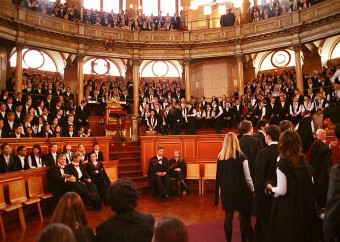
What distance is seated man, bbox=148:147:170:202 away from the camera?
332 inches

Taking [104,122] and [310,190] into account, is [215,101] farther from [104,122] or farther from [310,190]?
[310,190]

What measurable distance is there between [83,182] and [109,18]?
1190 cm

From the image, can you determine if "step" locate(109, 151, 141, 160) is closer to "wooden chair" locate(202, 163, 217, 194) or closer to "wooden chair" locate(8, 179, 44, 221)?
"wooden chair" locate(202, 163, 217, 194)

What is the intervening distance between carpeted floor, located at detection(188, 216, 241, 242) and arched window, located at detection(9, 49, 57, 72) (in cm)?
1405

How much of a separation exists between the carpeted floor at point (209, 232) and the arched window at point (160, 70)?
14.9m

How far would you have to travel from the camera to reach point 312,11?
14.3 meters

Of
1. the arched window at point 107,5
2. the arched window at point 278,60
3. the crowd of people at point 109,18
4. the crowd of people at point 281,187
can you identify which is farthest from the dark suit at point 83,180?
the arched window at point 278,60

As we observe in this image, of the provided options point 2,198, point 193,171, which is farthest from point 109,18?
point 2,198

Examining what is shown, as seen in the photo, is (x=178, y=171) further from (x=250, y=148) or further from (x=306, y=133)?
(x=250, y=148)

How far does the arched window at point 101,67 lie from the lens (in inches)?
731

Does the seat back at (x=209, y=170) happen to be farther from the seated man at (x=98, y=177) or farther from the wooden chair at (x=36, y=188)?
the wooden chair at (x=36, y=188)

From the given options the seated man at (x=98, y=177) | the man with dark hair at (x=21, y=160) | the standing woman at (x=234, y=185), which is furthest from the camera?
the seated man at (x=98, y=177)

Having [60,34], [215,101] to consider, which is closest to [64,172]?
[215,101]

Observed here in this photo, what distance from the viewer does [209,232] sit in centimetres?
513
